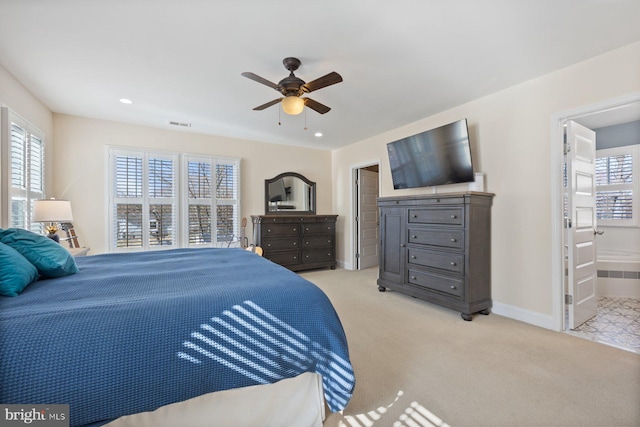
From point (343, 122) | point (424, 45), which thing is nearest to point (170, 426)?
point (424, 45)

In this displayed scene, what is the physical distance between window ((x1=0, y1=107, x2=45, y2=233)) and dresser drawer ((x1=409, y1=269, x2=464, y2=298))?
4.35m

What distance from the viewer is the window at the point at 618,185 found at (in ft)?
13.0

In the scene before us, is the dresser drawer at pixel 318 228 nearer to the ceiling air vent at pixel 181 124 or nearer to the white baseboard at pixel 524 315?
the ceiling air vent at pixel 181 124

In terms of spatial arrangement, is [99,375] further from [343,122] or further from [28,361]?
[343,122]

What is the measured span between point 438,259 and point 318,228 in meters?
2.61

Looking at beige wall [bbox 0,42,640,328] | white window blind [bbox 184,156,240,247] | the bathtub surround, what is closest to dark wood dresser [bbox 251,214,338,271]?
white window blind [bbox 184,156,240,247]

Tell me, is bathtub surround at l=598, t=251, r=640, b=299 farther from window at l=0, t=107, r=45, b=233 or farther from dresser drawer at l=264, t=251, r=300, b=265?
window at l=0, t=107, r=45, b=233

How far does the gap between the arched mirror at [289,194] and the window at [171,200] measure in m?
0.65

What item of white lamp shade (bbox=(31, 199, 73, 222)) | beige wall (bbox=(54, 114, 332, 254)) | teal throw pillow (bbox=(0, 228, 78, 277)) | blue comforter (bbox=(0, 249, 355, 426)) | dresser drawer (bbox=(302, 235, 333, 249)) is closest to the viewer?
blue comforter (bbox=(0, 249, 355, 426))

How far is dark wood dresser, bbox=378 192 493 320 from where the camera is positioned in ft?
9.84

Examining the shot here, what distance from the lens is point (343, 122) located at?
13.9 feet

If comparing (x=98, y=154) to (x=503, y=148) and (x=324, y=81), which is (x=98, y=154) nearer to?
(x=324, y=81)

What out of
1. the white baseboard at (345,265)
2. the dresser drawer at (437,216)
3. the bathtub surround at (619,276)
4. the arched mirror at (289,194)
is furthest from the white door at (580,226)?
Answer: the arched mirror at (289,194)

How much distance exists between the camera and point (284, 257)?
509 cm
